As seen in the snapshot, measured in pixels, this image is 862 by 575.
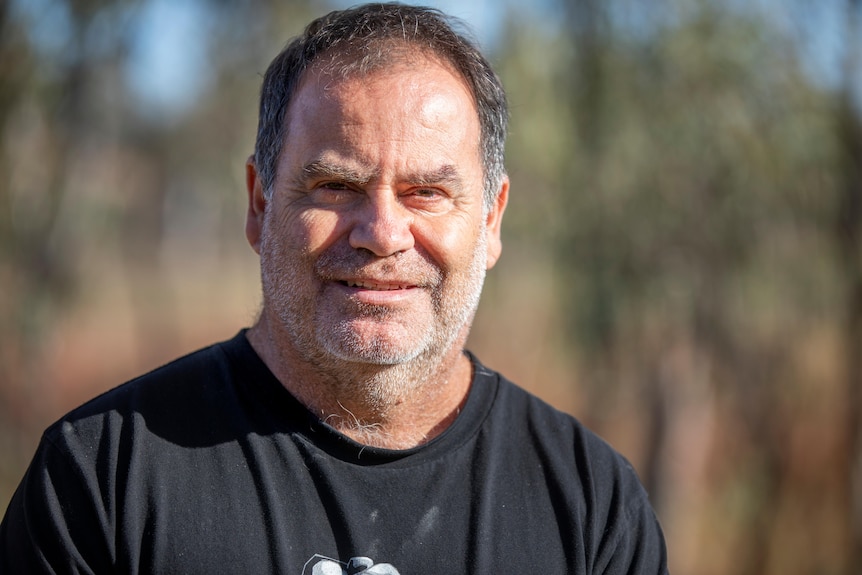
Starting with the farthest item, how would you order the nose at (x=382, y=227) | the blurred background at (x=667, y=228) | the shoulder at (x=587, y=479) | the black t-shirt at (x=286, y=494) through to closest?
1. the blurred background at (x=667, y=228)
2. the shoulder at (x=587, y=479)
3. the nose at (x=382, y=227)
4. the black t-shirt at (x=286, y=494)

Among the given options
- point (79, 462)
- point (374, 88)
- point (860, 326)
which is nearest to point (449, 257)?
point (374, 88)

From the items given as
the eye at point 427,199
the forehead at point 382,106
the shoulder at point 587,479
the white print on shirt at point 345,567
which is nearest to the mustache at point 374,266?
the eye at point 427,199

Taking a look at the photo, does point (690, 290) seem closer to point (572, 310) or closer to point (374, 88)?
point (572, 310)

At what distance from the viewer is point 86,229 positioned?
26.1 ft

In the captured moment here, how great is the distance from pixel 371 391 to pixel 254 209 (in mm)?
550

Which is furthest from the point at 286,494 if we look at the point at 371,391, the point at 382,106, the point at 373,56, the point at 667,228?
the point at 667,228

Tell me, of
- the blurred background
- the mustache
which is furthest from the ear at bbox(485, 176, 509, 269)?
the blurred background

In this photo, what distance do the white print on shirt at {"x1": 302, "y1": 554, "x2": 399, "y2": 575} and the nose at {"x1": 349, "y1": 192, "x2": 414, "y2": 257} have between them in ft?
2.08

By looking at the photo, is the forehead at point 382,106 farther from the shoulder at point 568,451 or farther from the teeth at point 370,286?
the shoulder at point 568,451

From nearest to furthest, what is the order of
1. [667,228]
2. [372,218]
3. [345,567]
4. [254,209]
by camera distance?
[345,567]
[372,218]
[254,209]
[667,228]

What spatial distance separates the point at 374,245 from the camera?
1988 millimetres

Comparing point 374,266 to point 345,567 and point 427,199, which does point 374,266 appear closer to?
point 427,199

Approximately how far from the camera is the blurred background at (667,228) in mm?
5895

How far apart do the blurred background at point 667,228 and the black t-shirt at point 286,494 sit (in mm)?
3633
